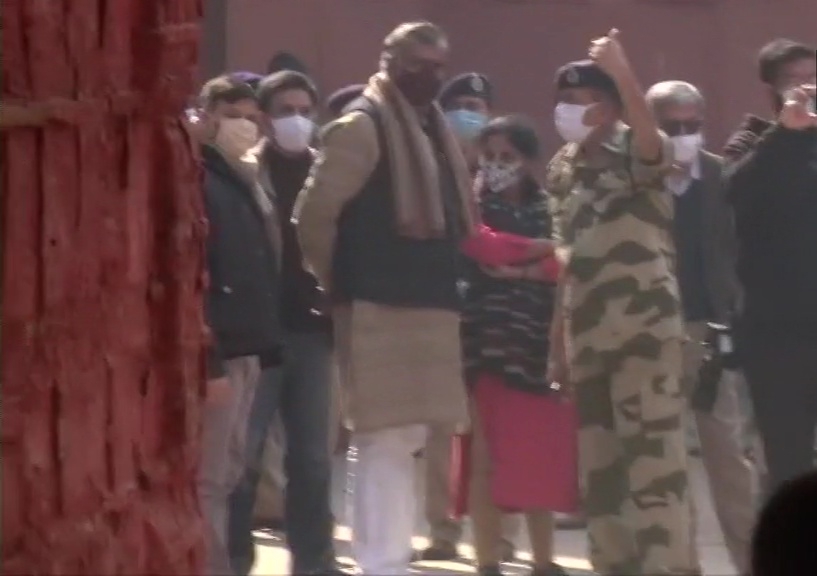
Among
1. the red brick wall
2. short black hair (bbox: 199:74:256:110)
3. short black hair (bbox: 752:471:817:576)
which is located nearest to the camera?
short black hair (bbox: 752:471:817:576)

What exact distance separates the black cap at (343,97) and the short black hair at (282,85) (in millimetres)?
20

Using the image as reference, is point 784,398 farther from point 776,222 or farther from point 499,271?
point 499,271

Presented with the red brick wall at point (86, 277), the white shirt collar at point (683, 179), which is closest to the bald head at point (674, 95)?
the white shirt collar at point (683, 179)

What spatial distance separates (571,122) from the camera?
5.53 ft

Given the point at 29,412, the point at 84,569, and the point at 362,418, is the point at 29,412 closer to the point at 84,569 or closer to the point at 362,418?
the point at 84,569

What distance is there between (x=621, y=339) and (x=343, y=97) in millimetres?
502

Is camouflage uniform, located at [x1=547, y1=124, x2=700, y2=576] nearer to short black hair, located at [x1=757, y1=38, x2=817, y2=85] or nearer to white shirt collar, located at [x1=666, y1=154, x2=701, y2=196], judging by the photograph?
white shirt collar, located at [x1=666, y1=154, x2=701, y2=196]

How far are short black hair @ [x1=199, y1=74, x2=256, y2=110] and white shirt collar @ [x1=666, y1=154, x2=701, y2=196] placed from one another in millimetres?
580

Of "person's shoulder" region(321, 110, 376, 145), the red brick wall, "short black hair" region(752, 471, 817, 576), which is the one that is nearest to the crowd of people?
"person's shoulder" region(321, 110, 376, 145)

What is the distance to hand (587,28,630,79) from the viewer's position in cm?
163

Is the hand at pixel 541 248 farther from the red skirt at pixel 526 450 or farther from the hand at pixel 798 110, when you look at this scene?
the hand at pixel 798 110

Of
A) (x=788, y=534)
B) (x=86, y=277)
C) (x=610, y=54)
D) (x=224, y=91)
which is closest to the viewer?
(x=788, y=534)

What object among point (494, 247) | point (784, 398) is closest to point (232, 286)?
point (494, 247)

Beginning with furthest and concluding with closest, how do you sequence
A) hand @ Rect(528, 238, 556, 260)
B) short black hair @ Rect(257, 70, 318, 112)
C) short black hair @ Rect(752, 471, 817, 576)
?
hand @ Rect(528, 238, 556, 260), short black hair @ Rect(257, 70, 318, 112), short black hair @ Rect(752, 471, 817, 576)
